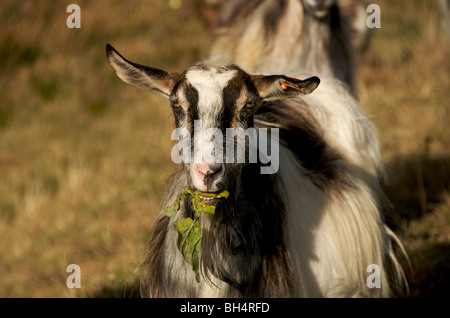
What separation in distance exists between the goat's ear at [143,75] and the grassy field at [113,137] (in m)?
0.42

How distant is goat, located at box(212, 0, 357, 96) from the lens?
641 cm

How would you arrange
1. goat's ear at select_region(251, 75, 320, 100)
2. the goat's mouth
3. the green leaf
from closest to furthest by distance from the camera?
1. the goat's mouth
2. goat's ear at select_region(251, 75, 320, 100)
3. the green leaf

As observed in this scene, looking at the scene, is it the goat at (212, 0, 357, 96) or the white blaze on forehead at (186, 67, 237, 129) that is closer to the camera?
the white blaze on forehead at (186, 67, 237, 129)

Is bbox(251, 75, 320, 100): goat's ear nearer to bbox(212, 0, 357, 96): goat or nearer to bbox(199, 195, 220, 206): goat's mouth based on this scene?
bbox(199, 195, 220, 206): goat's mouth

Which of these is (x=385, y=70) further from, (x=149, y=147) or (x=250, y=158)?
(x=250, y=158)

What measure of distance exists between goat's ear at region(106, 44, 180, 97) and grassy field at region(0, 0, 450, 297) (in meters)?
0.42

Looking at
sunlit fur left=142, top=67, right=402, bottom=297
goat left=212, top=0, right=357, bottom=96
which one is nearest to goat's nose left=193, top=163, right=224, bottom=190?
sunlit fur left=142, top=67, right=402, bottom=297

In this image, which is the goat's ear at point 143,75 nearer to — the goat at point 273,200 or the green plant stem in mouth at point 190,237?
the goat at point 273,200

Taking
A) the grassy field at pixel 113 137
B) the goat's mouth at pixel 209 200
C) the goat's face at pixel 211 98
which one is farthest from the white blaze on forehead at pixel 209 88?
the grassy field at pixel 113 137

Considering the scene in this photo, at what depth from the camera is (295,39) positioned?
6.43m

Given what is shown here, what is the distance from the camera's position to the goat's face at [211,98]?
3.47 m

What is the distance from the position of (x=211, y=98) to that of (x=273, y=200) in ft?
2.78

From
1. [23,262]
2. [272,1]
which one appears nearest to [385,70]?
[272,1]

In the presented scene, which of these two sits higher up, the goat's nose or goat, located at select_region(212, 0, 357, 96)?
goat, located at select_region(212, 0, 357, 96)
